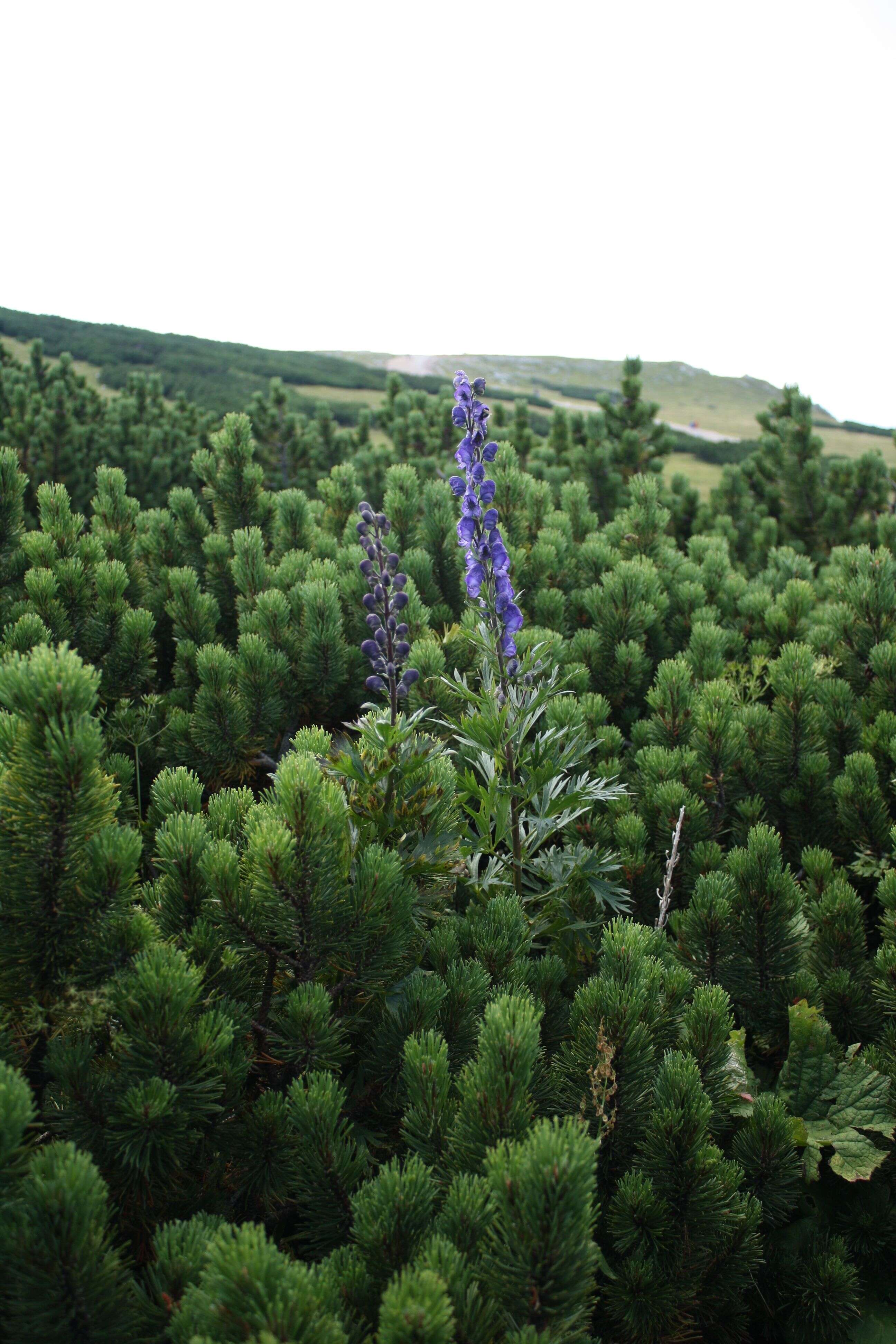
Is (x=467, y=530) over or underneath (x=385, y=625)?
over

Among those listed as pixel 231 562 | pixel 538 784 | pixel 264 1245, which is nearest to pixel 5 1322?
pixel 264 1245

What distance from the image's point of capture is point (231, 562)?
4.06 metres

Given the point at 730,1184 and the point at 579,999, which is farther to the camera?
the point at 579,999

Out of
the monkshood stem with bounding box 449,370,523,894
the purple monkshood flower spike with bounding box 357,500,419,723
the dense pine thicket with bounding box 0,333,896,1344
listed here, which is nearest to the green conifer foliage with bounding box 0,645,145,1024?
the dense pine thicket with bounding box 0,333,896,1344

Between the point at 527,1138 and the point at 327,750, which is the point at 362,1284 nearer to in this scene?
the point at 527,1138

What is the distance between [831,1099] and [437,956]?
4.02 feet

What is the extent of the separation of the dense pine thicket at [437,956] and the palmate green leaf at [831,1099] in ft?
0.04

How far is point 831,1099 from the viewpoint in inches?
87.8

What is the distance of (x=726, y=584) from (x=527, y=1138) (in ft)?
12.6

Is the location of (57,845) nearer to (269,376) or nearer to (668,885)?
(668,885)

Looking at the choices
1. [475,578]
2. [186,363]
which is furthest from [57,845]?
[186,363]

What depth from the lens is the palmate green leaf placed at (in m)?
2.09

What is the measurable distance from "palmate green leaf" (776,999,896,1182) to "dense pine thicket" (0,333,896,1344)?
1 centimetres

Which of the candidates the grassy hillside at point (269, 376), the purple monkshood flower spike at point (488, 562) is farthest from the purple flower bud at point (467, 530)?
the grassy hillside at point (269, 376)
